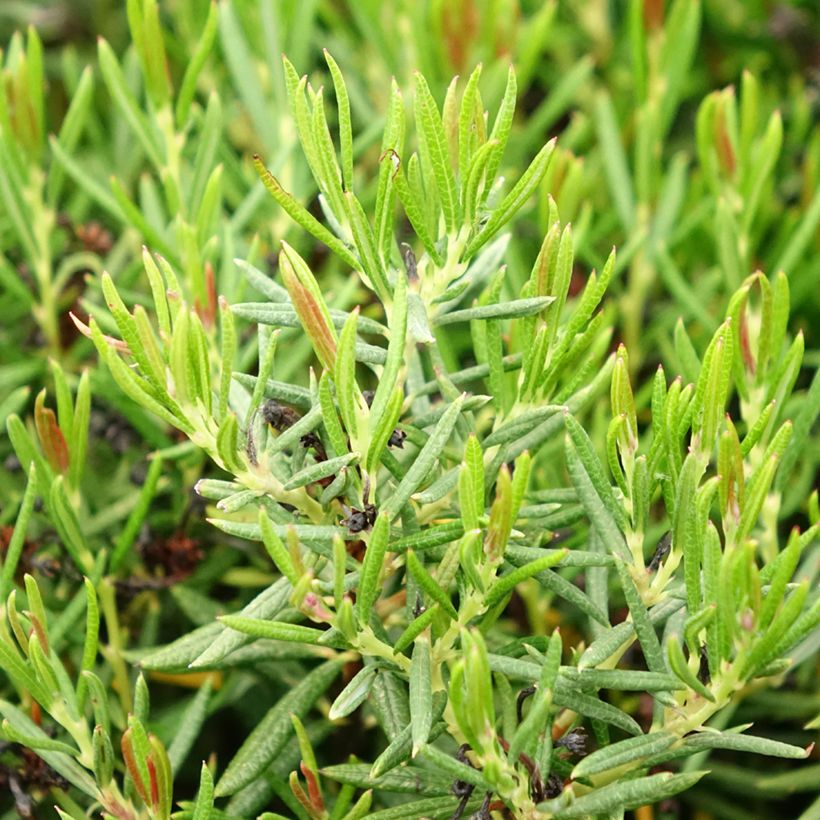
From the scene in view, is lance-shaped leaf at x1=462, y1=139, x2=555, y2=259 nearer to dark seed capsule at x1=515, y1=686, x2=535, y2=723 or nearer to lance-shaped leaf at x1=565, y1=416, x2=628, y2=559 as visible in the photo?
lance-shaped leaf at x1=565, y1=416, x2=628, y2=559

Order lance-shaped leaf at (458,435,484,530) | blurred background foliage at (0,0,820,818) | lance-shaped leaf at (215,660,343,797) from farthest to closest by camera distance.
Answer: blurred background foliage at (0,0,820,818), lance-shaped leaf at (215,660,343,797), lance-shaped leaf at (458,435,484,530)

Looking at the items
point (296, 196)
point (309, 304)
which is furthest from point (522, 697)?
point (296, 196)

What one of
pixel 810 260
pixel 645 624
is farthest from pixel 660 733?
pixel 810 260

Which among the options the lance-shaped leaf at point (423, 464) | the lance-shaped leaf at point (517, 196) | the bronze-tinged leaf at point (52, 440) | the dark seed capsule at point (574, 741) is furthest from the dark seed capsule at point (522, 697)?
the bronze-tinged leaf at point (52, 440)

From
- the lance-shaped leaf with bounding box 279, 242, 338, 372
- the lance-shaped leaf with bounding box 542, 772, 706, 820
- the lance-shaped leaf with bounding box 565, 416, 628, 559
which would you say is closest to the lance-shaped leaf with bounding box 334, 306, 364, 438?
the lance-shaped leaf with bounding box 279, 242, 338, 372

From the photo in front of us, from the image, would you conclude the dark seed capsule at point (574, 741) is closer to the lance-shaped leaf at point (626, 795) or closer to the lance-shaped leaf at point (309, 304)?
the lance-shaped leaf at point (626, 795)

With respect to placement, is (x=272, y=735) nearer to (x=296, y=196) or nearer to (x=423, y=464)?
(x=423, y=464)

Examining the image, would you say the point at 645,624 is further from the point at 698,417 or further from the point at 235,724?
the point at 235,724

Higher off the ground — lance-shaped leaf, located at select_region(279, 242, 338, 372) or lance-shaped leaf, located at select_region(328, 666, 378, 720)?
lance-shaped leaf, located at select_region(279, 242, 338, 372)
